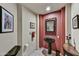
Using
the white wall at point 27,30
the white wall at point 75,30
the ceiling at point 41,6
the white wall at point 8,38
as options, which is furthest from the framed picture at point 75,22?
the white wall at point 8,38

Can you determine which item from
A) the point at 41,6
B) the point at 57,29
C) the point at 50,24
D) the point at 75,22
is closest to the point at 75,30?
the point at 75,22

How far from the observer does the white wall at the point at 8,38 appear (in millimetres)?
1540

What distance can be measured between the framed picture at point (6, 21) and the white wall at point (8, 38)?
4 cm

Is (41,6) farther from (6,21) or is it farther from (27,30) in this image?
(6,21)

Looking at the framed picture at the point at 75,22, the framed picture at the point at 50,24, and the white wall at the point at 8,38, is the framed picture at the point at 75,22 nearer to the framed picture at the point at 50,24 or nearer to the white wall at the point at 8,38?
the framed picture at the point at 50,24

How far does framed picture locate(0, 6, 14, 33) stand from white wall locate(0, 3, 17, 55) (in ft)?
0.14

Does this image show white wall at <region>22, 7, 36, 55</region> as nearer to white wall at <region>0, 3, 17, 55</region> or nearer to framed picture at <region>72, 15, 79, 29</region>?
white wall at <region>0, 3, 17, 55</region>

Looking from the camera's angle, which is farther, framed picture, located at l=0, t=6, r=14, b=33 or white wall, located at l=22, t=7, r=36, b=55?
white wall, located at l=22, t=7, r=36, b=55

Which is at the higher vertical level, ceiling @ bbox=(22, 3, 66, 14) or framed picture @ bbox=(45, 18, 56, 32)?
ceiling @ bbox=(22, 3, 66, 14)

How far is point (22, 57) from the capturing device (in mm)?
1604

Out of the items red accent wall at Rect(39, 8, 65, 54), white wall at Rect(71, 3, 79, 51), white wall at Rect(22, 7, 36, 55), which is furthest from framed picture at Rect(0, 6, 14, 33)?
white wall at Rect(71, 3, 79, 51)

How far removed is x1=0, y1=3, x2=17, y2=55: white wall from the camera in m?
1.54

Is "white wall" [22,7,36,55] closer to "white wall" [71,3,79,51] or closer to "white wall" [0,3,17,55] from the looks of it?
"white wall" [0,3,17,55]

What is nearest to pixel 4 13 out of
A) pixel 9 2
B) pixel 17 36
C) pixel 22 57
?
pixel 9 2
